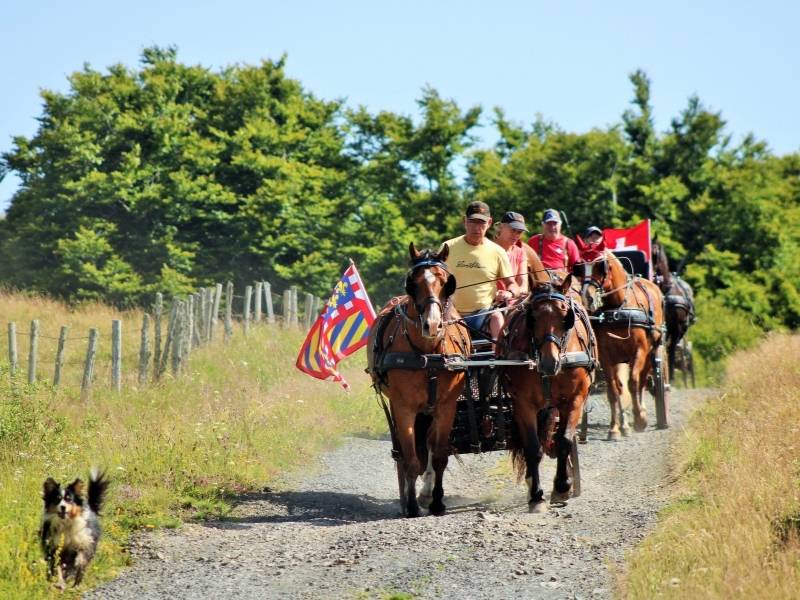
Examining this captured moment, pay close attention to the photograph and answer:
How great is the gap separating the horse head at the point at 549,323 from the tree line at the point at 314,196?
2940 cm

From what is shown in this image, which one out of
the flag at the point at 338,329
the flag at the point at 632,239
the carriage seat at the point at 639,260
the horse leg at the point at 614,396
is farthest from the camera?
the flag at the point at 632,239

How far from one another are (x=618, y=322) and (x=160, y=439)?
5922 millimetres

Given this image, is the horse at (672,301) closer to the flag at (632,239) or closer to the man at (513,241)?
the flag at (632,239)

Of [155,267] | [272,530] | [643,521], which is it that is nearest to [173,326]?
[272,530]

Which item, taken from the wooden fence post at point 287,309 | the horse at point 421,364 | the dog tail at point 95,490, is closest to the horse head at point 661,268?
the horse at point 421,364

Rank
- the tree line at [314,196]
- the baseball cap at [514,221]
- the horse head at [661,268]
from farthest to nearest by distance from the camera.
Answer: the tree line at [314,196] < the horse head at [661,268] < the baseball cap at [514,221]

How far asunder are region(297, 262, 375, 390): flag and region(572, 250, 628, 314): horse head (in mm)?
2986

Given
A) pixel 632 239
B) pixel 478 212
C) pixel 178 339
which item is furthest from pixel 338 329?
pixel 478 212

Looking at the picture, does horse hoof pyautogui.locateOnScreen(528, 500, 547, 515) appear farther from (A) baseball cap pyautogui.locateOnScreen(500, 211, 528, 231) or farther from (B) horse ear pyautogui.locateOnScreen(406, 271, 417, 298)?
(A) baseball cap pyautogui.locateOnScreen(500, 211, 528, 231)

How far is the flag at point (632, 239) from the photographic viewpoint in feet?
58.5

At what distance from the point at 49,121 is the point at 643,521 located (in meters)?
36.4

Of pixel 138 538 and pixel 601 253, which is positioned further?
pixel 601 253

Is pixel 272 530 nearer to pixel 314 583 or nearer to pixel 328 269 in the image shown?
pixel 314 583

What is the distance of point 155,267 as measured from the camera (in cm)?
4091
